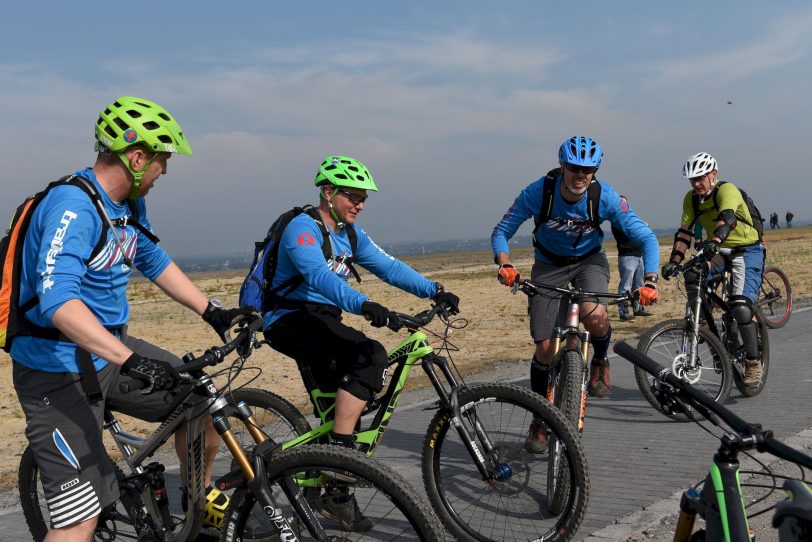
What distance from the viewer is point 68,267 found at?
3.41 meters

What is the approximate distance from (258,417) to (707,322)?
5.14m

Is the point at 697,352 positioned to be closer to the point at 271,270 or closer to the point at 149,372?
the point at 271,270

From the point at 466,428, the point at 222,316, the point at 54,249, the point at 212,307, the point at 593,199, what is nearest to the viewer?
the point at 54,249

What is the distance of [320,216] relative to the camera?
5141 millimetres

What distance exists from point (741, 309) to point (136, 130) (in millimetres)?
6611

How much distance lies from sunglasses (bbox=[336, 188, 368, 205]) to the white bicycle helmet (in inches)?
185

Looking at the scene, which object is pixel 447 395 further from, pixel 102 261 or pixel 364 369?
pixel 102 261

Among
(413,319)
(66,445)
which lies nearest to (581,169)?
(413,319)

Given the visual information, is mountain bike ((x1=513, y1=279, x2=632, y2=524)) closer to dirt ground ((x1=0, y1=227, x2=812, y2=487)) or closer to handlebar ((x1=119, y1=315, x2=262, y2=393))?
dirt ground ((x1=0, y1=227, x2=812, y2=487))

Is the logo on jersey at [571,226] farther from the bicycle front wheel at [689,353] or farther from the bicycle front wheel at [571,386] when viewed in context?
the bicycle front wheel at [689,353]

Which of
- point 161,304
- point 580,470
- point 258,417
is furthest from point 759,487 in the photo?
point 161,304

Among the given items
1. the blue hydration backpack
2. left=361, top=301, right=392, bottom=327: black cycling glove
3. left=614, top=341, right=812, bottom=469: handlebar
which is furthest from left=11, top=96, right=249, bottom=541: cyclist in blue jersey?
left=614, top=341, right=812, bottom=469: handlebar

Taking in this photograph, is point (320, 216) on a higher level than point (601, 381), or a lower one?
higher

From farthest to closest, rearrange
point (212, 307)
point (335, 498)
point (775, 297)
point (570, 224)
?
Answer: point (775, 297) → point (570, 224) → point (212, 307) → point (335, 498)
